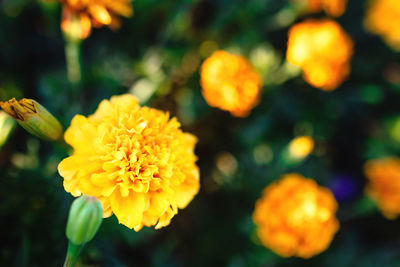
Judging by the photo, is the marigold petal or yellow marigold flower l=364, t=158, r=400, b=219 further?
yellow marigold flower l=364, t=158, r=400, b=219

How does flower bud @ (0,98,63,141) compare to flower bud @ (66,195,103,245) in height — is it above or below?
above

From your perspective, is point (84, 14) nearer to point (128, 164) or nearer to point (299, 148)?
point (128, 164)

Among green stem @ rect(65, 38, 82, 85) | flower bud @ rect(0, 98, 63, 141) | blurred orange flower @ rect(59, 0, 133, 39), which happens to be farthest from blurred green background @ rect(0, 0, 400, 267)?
flower bud @ rect(0, 98, 63, 141)

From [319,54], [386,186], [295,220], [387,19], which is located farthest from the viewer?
[387,19]

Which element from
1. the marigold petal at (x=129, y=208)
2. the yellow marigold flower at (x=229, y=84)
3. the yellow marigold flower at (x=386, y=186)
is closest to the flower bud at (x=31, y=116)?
the marigold petal at (x=129, y=208)

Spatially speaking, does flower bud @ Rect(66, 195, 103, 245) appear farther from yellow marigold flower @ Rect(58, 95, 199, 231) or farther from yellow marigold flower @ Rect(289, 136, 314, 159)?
yellow marigold flower @ Rect(289, 136, 314, 159)

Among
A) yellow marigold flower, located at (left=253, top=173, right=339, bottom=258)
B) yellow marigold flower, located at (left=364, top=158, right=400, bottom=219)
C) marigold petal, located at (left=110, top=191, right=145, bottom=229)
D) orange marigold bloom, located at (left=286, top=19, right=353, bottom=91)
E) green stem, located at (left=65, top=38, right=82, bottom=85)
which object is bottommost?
yellow marigold flower, located at (left=364, top=158, right=400, bottom=219)

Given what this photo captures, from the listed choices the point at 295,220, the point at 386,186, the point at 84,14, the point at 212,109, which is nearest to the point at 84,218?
the point at 84,14
